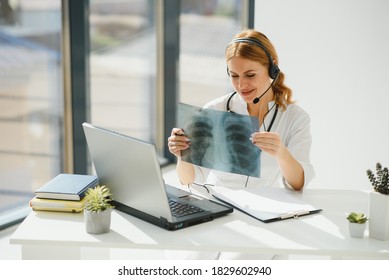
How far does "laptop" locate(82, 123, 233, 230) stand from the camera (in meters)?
1.55

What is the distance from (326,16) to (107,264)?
8.26 ft

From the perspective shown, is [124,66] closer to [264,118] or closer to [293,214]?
[264,118]

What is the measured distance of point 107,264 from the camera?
1578mm

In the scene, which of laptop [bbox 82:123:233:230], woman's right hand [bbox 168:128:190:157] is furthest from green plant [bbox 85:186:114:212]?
woman's right hand [bbox 168:128:190:157]

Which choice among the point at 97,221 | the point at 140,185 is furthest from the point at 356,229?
the point at 97,221

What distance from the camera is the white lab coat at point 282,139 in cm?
212

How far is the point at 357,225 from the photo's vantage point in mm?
1543

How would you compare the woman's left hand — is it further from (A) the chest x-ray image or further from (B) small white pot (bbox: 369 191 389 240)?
(B) small white pot (bbox: 369 191 389 240)

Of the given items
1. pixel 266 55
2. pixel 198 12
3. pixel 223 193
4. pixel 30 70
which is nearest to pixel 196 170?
pixel 223 193

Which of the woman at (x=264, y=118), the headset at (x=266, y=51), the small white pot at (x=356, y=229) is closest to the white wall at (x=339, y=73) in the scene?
the woman at (x=264, y=118)

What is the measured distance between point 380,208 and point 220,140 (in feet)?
1.92

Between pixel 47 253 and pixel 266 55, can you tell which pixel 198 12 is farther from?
pixel 47 253

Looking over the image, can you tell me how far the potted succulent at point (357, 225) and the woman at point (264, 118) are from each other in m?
0.39

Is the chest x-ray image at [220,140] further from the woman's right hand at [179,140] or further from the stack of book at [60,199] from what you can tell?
the stack of book at [60,199]
